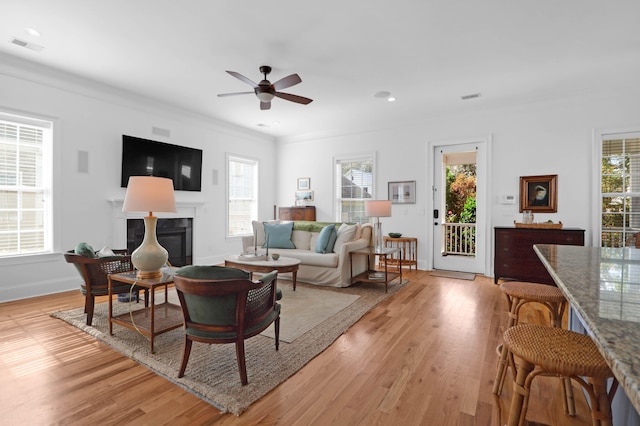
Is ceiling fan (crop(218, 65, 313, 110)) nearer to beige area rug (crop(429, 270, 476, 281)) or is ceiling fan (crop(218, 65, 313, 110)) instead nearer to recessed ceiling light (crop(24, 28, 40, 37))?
recessed ceiling light (crop(24, 28, 40, 37))

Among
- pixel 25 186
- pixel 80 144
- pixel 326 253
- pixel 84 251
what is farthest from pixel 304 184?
pixel 84 251

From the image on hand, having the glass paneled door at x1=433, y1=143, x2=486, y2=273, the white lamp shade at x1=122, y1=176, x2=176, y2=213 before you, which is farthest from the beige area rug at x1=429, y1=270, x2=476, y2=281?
the white lamp shade at x1=122, y1=176, x2=176, y2=213

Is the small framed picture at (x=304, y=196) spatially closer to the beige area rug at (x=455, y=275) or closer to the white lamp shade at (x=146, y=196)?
the beige area rug at (x=455, y=275)

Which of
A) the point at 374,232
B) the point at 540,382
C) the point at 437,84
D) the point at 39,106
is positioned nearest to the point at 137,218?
the point at 39,106

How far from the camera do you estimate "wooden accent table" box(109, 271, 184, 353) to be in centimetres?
252

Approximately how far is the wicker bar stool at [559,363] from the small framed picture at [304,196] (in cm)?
608

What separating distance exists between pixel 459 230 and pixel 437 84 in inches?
135

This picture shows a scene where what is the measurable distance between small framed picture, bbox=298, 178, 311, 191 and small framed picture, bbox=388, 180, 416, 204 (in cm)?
190

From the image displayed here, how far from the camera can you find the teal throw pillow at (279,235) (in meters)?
5.39

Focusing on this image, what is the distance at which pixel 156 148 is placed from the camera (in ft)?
17.4

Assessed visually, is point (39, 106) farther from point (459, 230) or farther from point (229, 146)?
point (459, 230)

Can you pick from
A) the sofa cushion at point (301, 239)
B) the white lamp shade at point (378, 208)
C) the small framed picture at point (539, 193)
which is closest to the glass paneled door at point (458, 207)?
the small framed picture at point (539, 193)

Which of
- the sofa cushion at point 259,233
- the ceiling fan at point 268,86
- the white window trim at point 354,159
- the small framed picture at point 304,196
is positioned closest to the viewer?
the ceiling fan at point 268,86

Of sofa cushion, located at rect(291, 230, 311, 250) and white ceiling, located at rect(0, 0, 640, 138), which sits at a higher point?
white ceiling, located at rect(0, 0, 640, 138)
